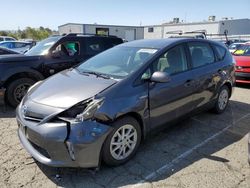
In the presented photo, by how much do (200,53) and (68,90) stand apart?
265 centimetres

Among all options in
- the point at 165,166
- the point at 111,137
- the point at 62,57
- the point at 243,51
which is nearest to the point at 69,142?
the point at 111,137

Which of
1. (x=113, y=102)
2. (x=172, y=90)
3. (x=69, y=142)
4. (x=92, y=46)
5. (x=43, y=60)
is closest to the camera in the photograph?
(x=69, y=142)

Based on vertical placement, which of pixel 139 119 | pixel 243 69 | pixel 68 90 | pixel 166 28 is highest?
pixel 166 28

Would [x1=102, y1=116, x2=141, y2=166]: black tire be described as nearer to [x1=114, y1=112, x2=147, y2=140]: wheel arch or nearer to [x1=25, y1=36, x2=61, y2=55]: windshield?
[x1=114, y1=112, x2=147, y2=140]: wheel arch

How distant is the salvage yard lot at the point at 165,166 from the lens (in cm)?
293

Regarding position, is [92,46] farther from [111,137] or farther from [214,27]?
[214,27]

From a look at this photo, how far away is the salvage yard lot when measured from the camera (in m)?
2.93

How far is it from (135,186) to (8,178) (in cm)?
154

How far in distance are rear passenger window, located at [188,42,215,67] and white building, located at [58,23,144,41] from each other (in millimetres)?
33903

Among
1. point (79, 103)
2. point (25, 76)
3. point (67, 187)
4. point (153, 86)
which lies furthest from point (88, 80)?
point (25, 76)

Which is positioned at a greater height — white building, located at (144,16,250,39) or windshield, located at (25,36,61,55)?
white building, located at (144,16,250,39)

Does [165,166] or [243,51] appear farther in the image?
[243,51]

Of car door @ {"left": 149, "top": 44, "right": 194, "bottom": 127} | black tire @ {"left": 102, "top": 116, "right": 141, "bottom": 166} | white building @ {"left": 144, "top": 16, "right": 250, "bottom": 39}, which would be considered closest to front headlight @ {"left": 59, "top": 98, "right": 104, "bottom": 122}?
black tire @ {"left": 102, "top": 116, "right": 141, "bottom": 166}

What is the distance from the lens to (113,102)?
2.97 m
